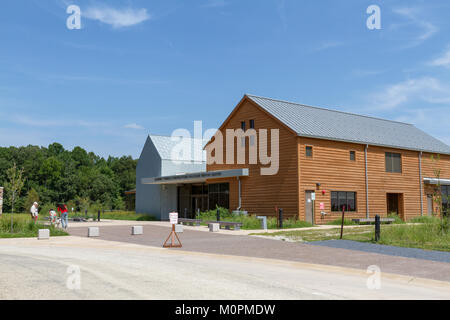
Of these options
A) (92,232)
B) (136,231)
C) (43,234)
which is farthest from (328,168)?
(43,234)

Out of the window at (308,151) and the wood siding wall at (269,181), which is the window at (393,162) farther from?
the wood siding wall at (269,181)

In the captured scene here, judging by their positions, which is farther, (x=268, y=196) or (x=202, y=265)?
(x=268, y=196)

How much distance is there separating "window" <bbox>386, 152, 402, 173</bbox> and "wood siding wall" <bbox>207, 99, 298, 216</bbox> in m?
9.12

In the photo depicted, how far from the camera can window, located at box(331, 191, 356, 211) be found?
97.7 feet

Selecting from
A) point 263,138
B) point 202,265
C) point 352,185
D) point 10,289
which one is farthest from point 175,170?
point 10,289

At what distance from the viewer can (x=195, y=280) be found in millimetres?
8852

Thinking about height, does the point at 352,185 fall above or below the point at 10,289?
above

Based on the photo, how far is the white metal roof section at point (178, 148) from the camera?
43909 mm

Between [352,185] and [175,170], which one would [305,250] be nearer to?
[352,185]

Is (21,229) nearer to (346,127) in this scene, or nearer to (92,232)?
(92,232)

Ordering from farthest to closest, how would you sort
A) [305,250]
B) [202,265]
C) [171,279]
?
[305,250] → [202,265] → [171,279]

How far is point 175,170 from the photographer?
144 feet

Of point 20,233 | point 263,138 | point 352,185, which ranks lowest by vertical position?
point 20,233
